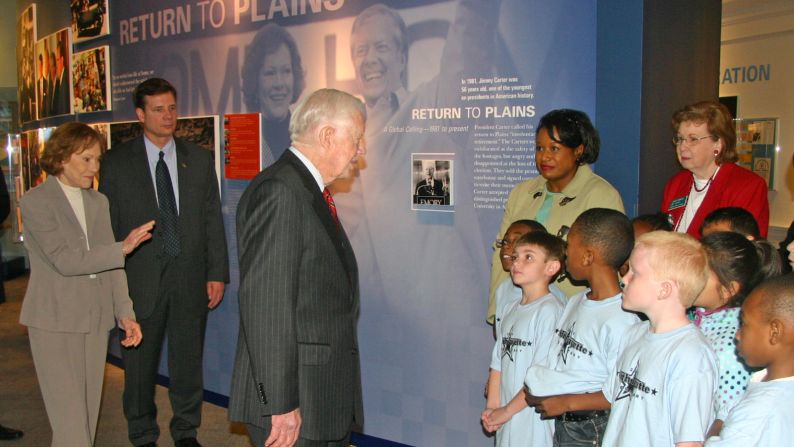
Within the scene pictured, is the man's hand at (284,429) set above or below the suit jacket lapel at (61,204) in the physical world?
below

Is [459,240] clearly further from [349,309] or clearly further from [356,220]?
[349,309]

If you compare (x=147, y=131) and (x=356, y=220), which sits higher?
(x=147, y=131)

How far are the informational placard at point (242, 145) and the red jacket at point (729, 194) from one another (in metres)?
2.77

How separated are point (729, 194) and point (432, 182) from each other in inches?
60.4

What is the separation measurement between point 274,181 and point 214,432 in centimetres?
288

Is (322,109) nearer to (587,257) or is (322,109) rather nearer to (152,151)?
(587,257)

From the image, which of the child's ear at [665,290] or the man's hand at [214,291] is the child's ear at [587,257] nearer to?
the child's ear at [665,290]

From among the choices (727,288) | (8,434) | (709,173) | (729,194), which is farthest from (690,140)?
(8,434)

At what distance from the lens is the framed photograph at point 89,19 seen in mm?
5934

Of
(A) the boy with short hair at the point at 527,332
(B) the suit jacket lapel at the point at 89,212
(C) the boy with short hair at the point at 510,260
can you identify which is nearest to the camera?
(A) the boy with short hair at the point at 527,332

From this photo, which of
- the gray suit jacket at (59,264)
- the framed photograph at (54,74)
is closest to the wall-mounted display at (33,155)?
the framed photograph at (54,74)

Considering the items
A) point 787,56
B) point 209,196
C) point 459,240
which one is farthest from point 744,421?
point 787,56

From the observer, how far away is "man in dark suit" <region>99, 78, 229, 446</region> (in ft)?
13.4

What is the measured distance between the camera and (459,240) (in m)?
3.83
